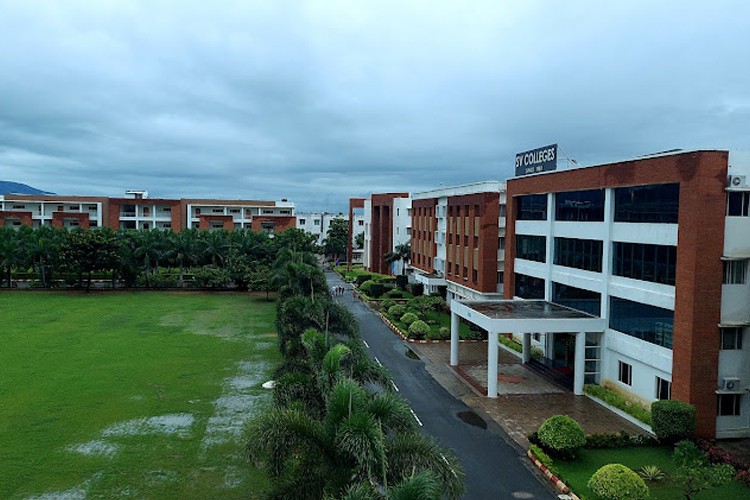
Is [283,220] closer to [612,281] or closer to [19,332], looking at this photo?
[19,332]

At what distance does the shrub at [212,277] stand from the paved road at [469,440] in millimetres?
33830

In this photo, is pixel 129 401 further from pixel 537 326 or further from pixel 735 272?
pixel 735 272

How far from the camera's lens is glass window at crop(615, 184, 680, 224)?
25797 millimetres

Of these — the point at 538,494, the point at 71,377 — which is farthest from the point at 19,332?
the point at 538,494

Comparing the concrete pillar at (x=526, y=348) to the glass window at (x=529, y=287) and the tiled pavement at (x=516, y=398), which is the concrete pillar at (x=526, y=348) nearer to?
the tiled pavement at (x=516, y=398)

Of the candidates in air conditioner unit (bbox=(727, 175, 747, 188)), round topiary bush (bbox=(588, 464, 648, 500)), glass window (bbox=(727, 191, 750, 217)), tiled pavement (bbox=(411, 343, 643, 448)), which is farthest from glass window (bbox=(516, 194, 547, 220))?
round topiary bush (bbox=(588, 464, 648, 500))

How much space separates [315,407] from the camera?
1652 centimetres

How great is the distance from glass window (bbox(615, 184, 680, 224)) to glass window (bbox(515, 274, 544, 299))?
972 centimetres

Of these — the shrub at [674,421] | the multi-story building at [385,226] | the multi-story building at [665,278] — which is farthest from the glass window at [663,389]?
the multi-story building at [385,226]

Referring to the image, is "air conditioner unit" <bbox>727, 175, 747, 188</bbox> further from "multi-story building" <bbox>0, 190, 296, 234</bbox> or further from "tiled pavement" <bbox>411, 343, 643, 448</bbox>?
"multi-story building" <bbox>0, 190, 296, 234</bbox>

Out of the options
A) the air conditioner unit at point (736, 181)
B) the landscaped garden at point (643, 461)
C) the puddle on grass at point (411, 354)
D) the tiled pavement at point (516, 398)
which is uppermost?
the air conditioner unit at point (736, 181)

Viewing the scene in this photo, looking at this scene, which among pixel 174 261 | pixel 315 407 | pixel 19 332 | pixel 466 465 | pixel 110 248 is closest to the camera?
pixel 315 407

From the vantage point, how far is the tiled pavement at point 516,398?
26188mm

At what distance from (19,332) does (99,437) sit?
83.8 feet
